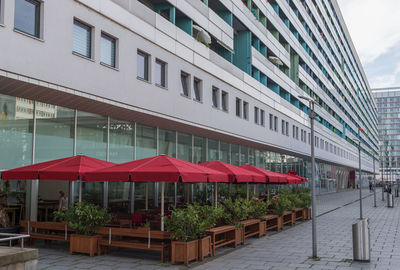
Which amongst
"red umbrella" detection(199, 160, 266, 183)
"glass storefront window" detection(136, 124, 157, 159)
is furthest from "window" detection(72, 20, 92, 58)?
"red umbrella" detection(199, 160, 266, 183)

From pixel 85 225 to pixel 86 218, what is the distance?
31 cm

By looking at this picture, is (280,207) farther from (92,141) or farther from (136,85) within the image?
(92,141)

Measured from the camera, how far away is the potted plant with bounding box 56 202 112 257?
12571 mm

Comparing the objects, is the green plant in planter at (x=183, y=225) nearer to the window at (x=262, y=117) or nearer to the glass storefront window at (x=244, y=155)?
the glass storefront window at (x=244, y=155)

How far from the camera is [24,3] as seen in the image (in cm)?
1352

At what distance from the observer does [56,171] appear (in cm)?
1306

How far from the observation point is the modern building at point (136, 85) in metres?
14.1

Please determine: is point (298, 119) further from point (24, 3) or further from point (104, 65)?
point (24, 3)

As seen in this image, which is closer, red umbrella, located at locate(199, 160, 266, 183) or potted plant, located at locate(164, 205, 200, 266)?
potted plant, located at locate(164, 205, 200, 266)

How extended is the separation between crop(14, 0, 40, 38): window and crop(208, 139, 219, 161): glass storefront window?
50.3 ft

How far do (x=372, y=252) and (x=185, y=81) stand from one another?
12.2m

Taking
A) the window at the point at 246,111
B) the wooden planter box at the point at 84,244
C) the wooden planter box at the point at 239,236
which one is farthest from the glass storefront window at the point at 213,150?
the wooden planter box at the point at 84,244

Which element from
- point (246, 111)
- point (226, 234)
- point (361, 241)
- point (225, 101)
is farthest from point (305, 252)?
point (246, 111)

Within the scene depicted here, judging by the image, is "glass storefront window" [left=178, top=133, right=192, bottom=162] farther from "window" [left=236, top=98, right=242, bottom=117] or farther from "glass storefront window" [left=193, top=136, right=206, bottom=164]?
"window" [left=236, top=98, right=242, bottom=117]
